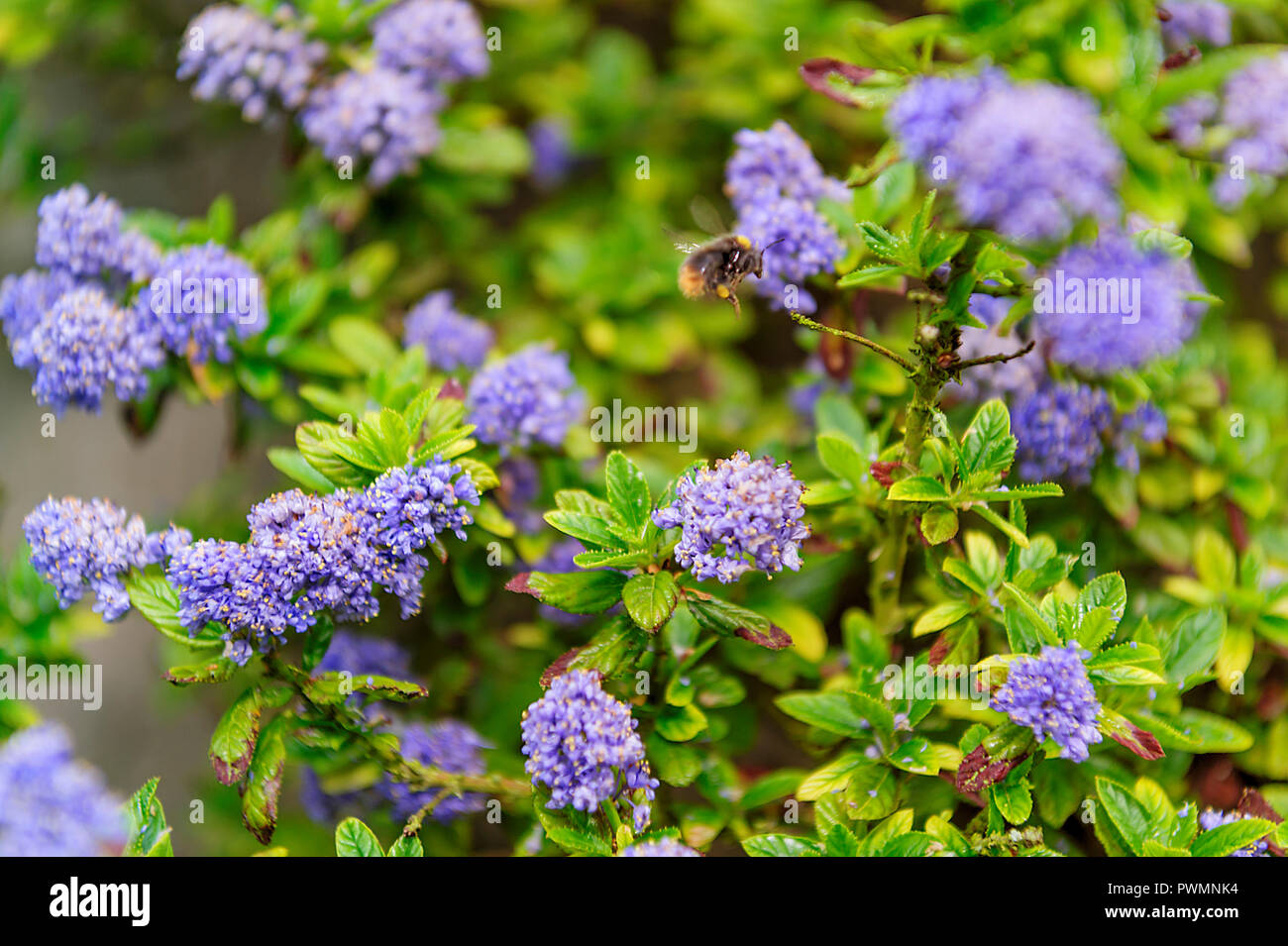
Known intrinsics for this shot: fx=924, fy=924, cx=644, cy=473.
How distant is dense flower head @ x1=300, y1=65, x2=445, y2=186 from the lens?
7.25ft

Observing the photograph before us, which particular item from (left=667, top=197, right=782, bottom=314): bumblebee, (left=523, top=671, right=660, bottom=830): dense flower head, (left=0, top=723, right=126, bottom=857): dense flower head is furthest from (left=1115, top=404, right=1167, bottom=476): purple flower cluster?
(left=0, top=723, right=126, bottom=857): dense flower head

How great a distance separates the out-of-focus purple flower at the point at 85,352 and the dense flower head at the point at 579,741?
3.71 feet

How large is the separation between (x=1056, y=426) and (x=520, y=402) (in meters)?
1.12

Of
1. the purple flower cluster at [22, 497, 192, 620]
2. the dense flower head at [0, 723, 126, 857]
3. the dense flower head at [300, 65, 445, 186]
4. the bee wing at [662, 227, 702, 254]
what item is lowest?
the dense flower head at [0, 723, 126, 857]

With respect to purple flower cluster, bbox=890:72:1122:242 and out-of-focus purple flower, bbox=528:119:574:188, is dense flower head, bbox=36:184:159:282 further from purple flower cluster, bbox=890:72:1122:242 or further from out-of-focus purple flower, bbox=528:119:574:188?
purple flower cluster, bbox=890:72:1122:242

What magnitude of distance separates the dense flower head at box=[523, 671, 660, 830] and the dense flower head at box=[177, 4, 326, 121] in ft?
5.30

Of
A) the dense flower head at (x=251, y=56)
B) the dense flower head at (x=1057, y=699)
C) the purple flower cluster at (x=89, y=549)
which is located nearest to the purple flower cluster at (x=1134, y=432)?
the dense flower head at (x=1057, y=699)

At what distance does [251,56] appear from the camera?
2195 millimetres

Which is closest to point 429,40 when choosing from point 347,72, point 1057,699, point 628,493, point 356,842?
point 347,72

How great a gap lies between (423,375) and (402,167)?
0.65m

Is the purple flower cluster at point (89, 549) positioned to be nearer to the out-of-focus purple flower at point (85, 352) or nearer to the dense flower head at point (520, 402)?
the out-of-focus purple flower at point (85, 352)

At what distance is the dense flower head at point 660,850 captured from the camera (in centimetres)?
152

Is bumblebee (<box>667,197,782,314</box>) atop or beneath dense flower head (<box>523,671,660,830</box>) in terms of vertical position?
atop
